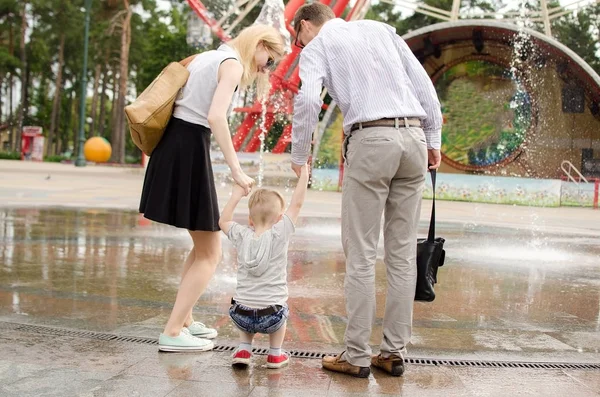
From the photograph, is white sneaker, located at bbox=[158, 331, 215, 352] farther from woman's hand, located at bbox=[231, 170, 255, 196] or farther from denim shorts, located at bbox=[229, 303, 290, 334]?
woman's hand, located at bbox=[231, 170, 255, 196]

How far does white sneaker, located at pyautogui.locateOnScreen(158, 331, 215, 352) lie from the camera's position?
13.4 feet

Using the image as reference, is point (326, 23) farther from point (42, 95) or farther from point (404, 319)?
point (42, 95)

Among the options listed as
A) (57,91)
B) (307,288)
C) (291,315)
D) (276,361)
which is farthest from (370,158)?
(57,91)

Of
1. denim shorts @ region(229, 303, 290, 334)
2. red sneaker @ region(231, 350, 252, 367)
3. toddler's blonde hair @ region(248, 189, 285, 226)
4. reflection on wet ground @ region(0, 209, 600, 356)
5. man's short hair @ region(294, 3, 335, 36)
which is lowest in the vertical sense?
reflection on wet ground @ region(0, 209, 600, 356)

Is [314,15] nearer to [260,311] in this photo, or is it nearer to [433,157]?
[433,157]

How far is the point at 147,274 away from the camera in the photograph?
22.1ft

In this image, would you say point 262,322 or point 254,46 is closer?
point 262,322

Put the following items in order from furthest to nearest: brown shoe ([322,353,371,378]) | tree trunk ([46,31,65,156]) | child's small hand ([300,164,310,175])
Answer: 1. tree trunk ([46,31,65,156])
2. child's small hand ([300,164,310,175])
3. brown shoe ([322,353,371,378])

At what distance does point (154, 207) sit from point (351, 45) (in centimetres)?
128

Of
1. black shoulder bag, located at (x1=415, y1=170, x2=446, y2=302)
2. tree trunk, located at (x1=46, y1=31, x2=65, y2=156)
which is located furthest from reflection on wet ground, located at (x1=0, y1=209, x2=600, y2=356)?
tree trunk, located at (x1=46, y1=31, x2=65, y2=156)

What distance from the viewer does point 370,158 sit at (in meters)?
3.83

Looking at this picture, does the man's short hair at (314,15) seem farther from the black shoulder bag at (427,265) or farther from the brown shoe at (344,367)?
the brown shoe at (344,367)

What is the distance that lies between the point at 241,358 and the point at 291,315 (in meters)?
1.45

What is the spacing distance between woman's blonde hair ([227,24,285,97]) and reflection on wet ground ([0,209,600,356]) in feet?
4.71
